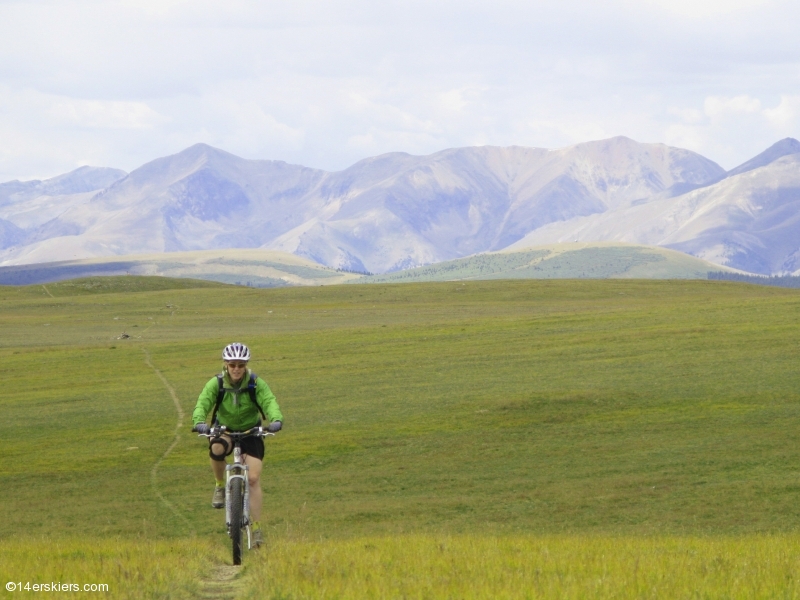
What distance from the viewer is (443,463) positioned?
36.4 m

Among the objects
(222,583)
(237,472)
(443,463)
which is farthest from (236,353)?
(443,463)

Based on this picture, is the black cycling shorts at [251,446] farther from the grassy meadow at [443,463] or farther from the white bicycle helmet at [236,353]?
the grassy meadow at [443,463]

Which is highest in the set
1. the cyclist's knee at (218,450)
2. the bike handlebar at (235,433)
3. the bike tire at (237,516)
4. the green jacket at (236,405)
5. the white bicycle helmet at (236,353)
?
the white bicycle helmet at (236,353)

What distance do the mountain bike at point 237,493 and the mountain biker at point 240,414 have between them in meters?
0.12

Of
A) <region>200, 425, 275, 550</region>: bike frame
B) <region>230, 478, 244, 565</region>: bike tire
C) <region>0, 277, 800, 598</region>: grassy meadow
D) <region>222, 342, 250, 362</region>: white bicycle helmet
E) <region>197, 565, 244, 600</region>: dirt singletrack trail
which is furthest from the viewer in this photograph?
<region>222, 342, 250, 362</region>: white bicycle helmet

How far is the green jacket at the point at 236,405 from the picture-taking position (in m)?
16.7

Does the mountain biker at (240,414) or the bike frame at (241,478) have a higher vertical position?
the mountain biker at (240,414)

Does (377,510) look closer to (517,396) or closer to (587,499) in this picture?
(587,499)

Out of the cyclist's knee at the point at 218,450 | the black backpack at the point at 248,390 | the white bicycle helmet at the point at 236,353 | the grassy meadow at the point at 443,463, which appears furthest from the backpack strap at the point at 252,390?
the grassy meadow at the point at 443,463

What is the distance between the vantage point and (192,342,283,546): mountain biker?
16422 mm

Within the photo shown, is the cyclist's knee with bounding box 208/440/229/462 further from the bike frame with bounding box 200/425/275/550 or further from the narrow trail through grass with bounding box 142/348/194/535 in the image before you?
the narrow trail through grass with bounding box 142/348/194/535

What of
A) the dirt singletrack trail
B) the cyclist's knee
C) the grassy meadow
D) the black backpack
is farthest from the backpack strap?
the dirt singletrack trail

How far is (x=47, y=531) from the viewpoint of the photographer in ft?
87.9

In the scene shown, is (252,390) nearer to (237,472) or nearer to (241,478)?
(237,472)
